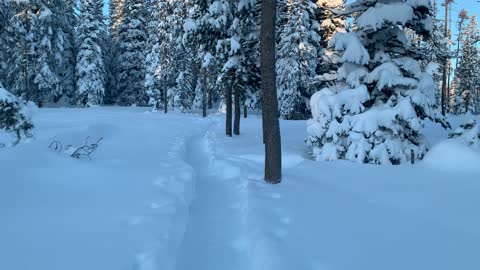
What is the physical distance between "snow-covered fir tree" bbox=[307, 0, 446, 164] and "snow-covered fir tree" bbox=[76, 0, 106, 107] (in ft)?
117

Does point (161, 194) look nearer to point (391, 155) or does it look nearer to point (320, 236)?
point (320, 236)

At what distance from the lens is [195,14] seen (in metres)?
22.1

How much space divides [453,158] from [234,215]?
6.51 metres

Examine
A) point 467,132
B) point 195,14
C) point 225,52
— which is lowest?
point 467,132

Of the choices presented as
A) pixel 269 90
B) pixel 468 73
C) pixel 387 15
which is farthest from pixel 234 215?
pixel 468 73

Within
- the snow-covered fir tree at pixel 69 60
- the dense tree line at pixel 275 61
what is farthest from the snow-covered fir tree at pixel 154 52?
the snow-covered fir tree at pixel 69 60

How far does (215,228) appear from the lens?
7336 mm

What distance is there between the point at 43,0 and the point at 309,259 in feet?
128

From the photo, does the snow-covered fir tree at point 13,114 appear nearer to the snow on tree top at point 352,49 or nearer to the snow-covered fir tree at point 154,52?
the snow on tree top at point 352,49

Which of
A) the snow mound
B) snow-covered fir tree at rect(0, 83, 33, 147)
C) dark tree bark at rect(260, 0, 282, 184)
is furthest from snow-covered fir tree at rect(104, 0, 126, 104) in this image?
the snow mound

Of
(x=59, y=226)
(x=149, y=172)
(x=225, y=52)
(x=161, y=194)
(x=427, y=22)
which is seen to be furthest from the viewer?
(x=225, y=52)

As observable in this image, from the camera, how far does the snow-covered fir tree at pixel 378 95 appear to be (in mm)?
12508

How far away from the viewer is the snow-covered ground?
Result: 5.49 meters

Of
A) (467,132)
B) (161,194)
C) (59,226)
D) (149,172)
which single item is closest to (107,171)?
(149,172)
